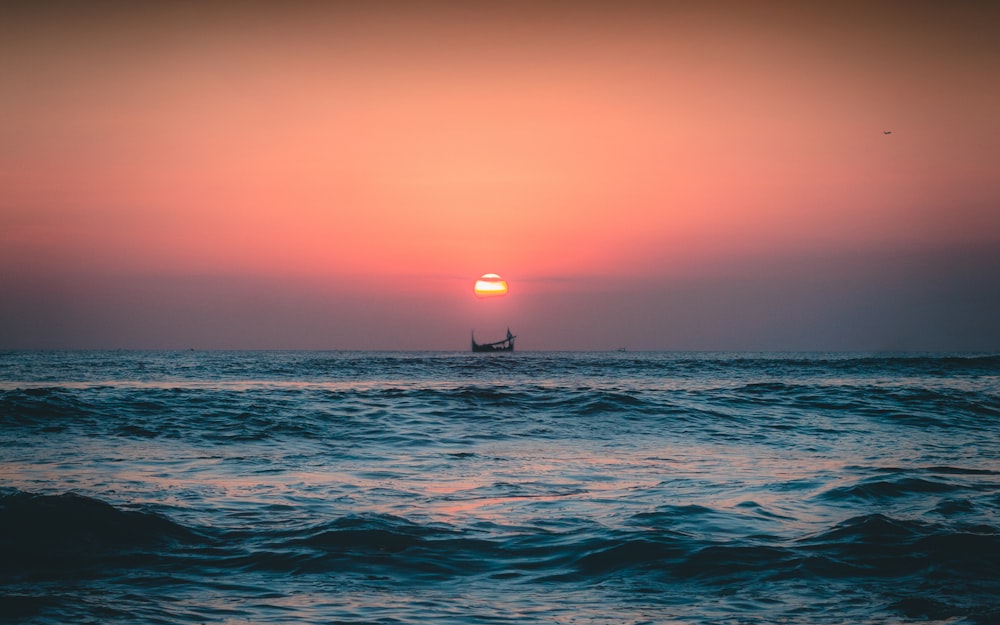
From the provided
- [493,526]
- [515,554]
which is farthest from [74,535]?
[515,554]

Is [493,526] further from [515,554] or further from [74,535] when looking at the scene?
[74,535]

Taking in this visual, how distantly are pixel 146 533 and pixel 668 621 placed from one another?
4877 mm

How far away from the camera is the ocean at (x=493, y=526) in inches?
221

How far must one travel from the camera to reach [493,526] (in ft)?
25.7

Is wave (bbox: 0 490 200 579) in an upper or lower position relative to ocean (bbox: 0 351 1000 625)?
upper

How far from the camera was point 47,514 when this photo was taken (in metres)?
7.70

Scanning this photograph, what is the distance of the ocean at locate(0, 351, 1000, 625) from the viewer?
5.61 meters

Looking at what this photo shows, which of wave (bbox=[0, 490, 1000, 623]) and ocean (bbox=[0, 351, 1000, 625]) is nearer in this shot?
ocean (bbox=[0, 351, 1000, 625])

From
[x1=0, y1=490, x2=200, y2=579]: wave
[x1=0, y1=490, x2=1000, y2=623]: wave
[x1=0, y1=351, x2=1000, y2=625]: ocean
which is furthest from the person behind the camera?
[x1=0, y1=490, x2=200, y2=579]: wave

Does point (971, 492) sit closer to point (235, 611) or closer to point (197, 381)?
point (235, 611)

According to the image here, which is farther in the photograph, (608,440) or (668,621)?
(608,440)

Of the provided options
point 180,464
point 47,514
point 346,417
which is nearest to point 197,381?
point 346,417

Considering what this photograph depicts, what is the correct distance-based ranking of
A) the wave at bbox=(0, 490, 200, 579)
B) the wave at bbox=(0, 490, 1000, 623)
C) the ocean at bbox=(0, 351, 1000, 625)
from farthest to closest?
1. the wave at bbox=(0, 490, 200, 579)
2. the wave at bbox=(0, 490, 1000, 623)
3. the ocean at bbox=(0, 351, 1000, 625)

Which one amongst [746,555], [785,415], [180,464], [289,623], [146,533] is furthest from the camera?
[785,415]
